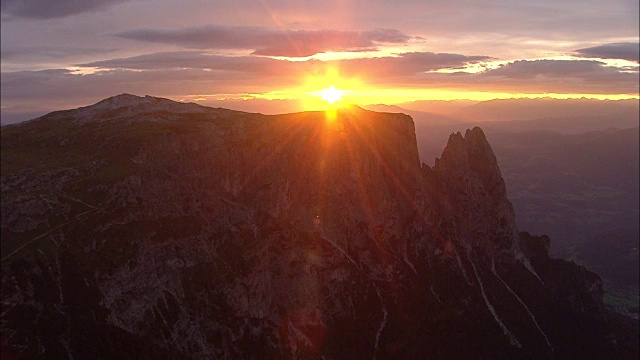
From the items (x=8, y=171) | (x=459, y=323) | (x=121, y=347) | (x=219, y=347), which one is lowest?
(x=459, y=323)

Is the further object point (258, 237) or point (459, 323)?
point (459, 323)

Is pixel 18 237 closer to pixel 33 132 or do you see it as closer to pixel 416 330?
pixel 33 132

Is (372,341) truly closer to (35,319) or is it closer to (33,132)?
(35,319)

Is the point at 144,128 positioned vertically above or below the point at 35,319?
above

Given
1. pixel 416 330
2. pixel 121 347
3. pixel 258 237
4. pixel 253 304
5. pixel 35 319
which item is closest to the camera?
pixel 35 319

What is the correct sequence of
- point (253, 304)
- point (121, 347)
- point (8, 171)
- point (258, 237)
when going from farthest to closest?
point (258, 237) → point (253, 304) → point (8, 171) → point (121, 347)

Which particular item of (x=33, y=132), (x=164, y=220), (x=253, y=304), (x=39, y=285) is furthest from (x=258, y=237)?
(x=33, y=132)
